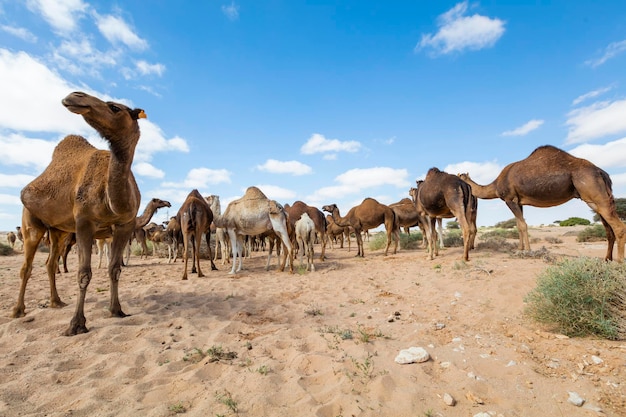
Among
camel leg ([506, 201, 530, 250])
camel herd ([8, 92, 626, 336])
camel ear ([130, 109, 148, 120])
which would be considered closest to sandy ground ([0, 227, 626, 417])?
camel herd ([8, 92, 626, 336])

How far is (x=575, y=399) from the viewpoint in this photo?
232 cm

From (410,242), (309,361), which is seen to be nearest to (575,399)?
(309,361)

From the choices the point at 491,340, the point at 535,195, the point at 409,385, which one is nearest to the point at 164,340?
the point at 409,385

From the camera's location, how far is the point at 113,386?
105 inches

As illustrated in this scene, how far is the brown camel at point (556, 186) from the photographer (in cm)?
717

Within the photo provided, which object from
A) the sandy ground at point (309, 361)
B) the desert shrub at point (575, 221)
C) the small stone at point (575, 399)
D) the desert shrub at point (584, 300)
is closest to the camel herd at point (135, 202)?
the sandy ground at point (309, 361)

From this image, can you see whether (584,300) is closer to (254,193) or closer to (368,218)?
(254,193)

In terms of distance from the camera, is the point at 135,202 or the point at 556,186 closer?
the point at 135,202

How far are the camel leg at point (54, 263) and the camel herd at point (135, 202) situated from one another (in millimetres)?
19

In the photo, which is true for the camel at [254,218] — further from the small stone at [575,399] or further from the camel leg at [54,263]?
the small stone at [575,399]

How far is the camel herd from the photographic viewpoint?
13.1 feet

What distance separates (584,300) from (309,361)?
3.41 m

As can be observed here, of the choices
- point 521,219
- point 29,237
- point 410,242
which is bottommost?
point 410,242

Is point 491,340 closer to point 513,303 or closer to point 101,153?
point 513,303
